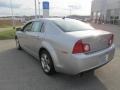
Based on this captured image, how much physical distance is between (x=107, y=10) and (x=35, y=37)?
31799 millimetres

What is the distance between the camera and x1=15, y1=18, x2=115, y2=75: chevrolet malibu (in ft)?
11.3

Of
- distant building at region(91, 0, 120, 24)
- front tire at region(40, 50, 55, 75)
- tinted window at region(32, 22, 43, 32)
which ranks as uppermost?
distant building at region(91, 0, 120, 24)

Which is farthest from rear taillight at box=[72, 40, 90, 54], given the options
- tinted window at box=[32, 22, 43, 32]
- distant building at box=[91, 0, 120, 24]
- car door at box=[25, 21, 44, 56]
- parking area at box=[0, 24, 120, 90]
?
distant building at box=[91, 0, 120, 24]

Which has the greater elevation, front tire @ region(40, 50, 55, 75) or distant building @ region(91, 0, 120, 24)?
distant building @ region(91, 0, 120, 24)

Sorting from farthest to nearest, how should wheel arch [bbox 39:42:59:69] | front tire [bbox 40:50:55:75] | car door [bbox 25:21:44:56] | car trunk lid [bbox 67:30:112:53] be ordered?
car door [bbox 25:21:44:56]
front tire [bbox 40:50:55:75]
wheel arch [bbox 39:42:59:69]
car trunk lid [bbox 67:30:112:53]

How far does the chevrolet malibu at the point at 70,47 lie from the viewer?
11.3 ft

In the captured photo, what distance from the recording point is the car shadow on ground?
3744 millimetres

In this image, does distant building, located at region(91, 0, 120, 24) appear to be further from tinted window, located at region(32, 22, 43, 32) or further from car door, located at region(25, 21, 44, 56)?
car door, located at region(25, 21, 44, 56)

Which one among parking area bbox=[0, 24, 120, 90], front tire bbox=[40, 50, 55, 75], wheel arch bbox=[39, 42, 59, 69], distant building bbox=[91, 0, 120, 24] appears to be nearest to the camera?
parking area bbox=[0, 24, 120, 90]

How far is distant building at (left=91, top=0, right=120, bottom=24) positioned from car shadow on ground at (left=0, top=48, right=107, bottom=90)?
27.2 m

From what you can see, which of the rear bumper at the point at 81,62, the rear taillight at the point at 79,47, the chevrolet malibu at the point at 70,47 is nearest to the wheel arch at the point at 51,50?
the chevrolet malibu at the point at 70,47

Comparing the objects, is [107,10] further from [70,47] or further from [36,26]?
[70,47]

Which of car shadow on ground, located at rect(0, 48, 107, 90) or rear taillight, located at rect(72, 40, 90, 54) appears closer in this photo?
rear taillight, located at rect(72, 40, 90, 54)

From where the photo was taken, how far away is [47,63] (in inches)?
172
